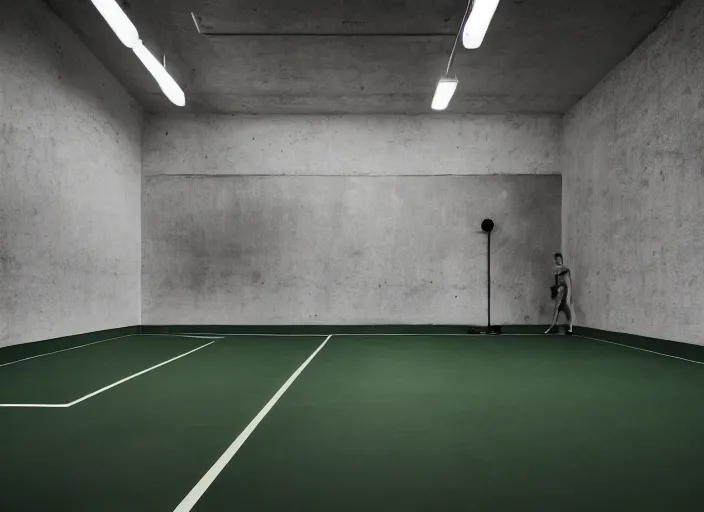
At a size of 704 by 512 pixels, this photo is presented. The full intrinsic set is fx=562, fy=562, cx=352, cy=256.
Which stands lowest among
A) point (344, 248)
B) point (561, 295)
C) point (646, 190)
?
point (561, 295)

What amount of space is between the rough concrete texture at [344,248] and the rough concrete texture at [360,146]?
244mm

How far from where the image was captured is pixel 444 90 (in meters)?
9.12

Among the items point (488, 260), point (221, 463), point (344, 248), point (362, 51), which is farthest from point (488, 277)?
point (221, 463)

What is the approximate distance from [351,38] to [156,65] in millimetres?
2891

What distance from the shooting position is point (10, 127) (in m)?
7.23

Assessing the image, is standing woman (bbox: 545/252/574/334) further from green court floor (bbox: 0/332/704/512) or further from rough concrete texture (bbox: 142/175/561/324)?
green court floor (bbox: 0/332/704/512)

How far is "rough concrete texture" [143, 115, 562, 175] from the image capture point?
481 inches

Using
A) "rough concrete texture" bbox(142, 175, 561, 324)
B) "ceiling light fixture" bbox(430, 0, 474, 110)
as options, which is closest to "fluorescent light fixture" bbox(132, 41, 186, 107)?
"rough concrete texture" bbox(142, 175, 561, 324)

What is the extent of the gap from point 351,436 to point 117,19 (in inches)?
204

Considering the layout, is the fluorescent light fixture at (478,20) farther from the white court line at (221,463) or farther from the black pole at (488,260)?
the black pole at (488,260)

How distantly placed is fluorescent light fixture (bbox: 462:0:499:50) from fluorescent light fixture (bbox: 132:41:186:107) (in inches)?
153

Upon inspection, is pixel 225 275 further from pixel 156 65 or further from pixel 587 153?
pixel 587 153

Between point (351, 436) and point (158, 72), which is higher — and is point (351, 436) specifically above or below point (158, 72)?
below

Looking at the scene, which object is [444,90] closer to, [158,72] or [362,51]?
[362,51]
